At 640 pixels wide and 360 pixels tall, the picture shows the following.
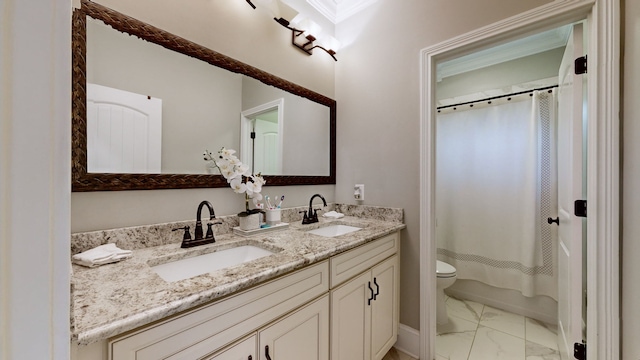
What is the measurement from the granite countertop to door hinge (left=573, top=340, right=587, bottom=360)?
49.3 inches

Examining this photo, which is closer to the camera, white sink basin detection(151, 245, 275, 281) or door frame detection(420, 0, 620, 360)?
white sink basin detection(151, 245, 275, 281)

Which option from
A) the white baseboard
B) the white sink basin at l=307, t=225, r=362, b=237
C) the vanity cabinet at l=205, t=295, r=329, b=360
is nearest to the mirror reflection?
the white sink basin at l=307, t=225, r=362, b=237

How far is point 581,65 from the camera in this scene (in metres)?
1.26

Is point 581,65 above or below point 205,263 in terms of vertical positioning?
above

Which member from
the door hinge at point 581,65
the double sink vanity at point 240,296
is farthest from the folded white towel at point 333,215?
the door hinge at point 581,65

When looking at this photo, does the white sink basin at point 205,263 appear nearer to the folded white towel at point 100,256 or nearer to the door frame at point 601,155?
the folded white towel at point 100,256

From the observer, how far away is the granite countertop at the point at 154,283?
0.56 meters

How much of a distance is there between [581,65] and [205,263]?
208 cm

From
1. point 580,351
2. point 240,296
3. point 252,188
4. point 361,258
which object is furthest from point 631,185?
point 252,188

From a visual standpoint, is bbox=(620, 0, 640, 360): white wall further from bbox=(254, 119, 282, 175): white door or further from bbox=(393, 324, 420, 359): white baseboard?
bbox=(254, 119, 282, 175): white door

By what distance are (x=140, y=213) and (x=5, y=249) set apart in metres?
1.00

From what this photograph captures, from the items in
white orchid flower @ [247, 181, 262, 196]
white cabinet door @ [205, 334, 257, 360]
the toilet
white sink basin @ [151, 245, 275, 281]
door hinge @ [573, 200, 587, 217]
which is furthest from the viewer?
the toilet

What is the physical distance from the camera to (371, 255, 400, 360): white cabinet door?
1.41 m

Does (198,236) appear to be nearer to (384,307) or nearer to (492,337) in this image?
(384,307)
